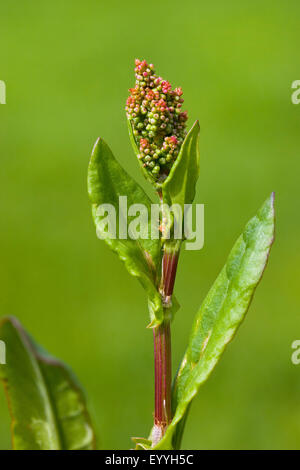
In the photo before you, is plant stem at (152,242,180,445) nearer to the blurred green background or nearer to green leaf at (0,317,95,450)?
green leaf at (0,317,95,450)

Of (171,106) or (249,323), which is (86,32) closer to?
(249,323)

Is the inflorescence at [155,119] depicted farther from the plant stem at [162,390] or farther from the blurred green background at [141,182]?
the blurred green background at [141,182]

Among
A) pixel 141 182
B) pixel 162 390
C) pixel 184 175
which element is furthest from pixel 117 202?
pixel 141 182

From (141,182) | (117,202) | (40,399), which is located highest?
(141,182)

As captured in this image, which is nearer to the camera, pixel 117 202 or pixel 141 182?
pixel 117 202

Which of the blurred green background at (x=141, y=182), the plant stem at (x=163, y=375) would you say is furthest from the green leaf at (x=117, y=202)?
the blurred green background at (x=141, y=182)

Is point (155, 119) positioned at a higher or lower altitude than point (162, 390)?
higher

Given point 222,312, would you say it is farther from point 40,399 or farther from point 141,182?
point 141,182

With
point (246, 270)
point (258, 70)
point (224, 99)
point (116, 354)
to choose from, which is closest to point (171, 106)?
point (246, 270)
